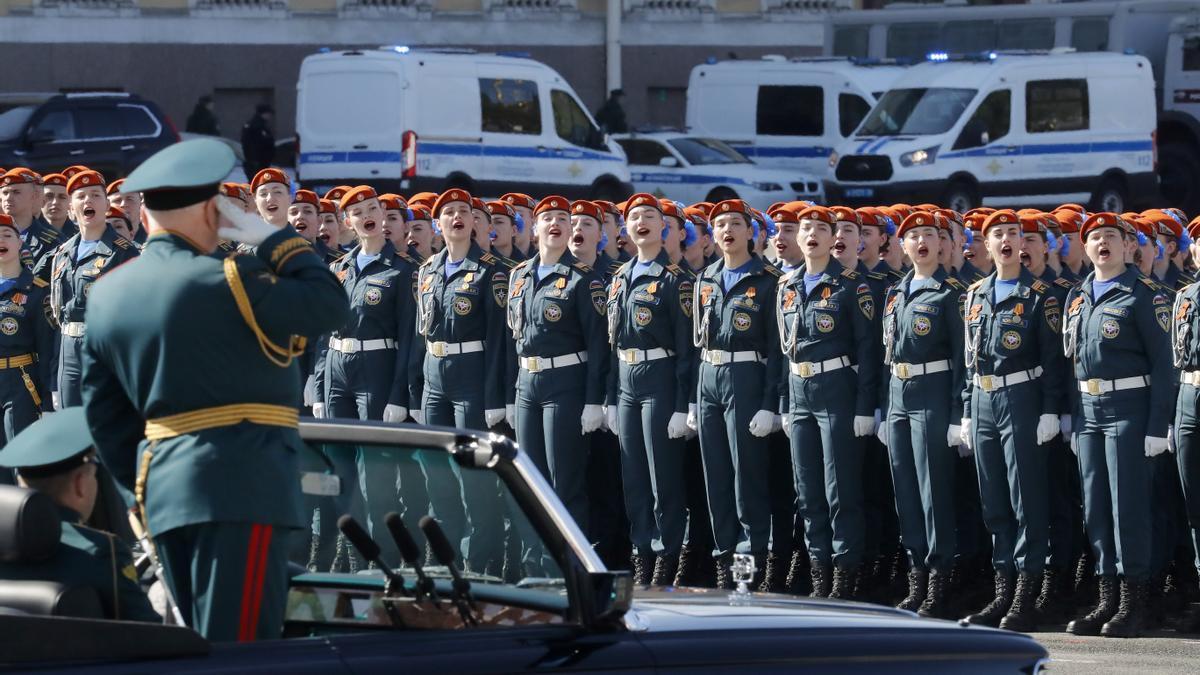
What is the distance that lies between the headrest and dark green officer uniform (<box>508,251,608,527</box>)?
22.3ft

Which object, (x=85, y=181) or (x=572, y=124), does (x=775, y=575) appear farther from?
(x=572, y=124)

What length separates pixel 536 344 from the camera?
36.0ft

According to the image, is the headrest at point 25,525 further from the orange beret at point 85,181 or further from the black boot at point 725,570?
the orange beret at point 85,181

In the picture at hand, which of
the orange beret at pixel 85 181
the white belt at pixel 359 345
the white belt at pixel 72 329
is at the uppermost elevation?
the orange beret at pixel 85 181

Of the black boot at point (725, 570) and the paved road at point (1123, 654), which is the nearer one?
the paved road at point (1123, 654)

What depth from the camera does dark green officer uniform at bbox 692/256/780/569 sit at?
10422 mm

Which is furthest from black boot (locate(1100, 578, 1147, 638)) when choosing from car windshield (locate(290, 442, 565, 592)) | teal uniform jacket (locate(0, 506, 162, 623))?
teal uniform jacket (locate(0, 506, 162, 623))

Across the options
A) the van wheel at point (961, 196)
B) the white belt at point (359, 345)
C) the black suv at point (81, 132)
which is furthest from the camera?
the van wheel at point (961, 196)

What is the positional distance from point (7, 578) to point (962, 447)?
21.6 ft

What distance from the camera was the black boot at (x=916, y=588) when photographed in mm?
10016

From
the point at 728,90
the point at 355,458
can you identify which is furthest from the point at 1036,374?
the point at 728,90

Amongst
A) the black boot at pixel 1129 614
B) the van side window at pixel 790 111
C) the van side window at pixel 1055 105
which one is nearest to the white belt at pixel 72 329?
the black boot at pixel 1129 614

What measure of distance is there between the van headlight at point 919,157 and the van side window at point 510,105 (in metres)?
4.20

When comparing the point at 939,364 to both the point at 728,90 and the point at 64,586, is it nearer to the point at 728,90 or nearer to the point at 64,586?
the point at 64,586
